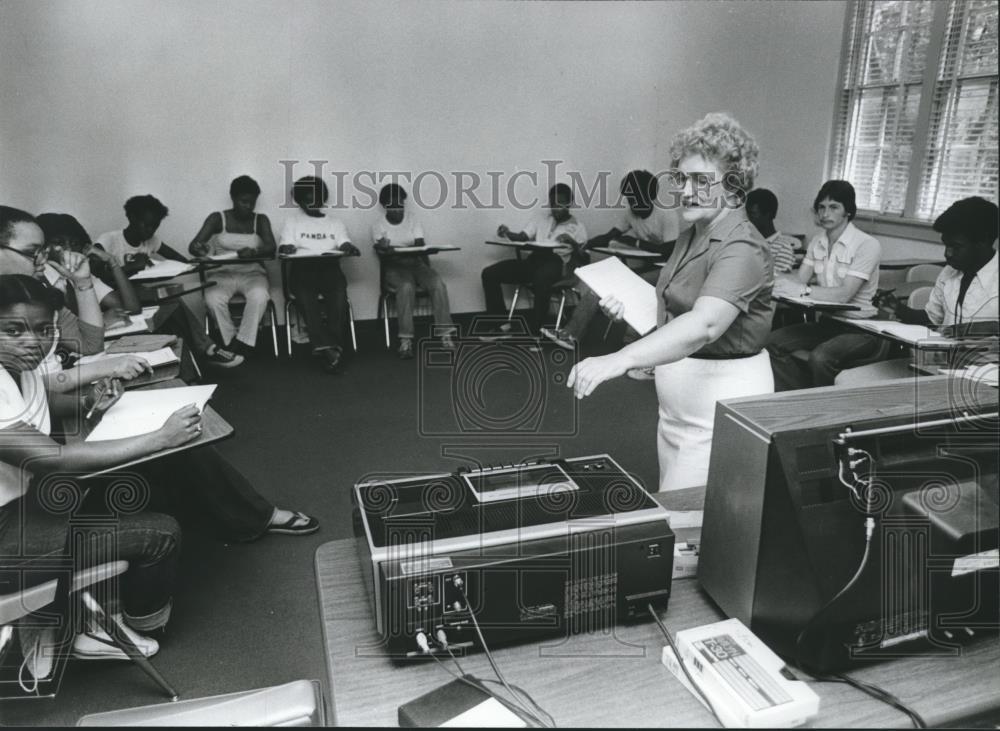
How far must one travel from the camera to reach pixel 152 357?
250 centimetres

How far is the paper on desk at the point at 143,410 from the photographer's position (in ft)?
6.06

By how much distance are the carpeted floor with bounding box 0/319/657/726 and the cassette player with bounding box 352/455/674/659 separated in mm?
1232

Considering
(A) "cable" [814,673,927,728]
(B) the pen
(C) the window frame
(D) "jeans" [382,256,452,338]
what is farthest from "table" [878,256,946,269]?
(B) the pen

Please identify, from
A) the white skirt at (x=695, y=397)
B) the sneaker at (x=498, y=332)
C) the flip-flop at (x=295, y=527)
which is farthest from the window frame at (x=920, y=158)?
the flip-flop at (x=295, y=527)

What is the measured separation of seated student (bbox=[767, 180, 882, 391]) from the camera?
371cm

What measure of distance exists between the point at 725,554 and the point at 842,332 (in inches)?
127

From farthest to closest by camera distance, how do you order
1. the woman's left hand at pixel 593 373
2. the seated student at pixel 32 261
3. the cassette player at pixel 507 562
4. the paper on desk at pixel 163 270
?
the paper on desk at pixel 163 270 → the seated student at pixel 32 261 → the woman's left hand at pixel 593 373 → the cassette player at pixel 507 562

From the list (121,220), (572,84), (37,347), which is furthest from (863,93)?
(37,347)

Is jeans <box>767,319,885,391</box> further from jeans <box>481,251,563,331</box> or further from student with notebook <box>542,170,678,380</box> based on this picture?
jeans <box>481,251,563,331</box>

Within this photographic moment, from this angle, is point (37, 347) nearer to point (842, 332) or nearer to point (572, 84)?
point (842, 332)

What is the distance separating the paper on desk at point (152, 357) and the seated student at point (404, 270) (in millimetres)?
2836

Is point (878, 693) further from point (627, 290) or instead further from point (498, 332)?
point (498, 332)

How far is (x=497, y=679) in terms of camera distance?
0.98 metres

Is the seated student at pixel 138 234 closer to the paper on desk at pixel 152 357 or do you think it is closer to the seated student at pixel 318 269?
the seated student at pixel 318 269
